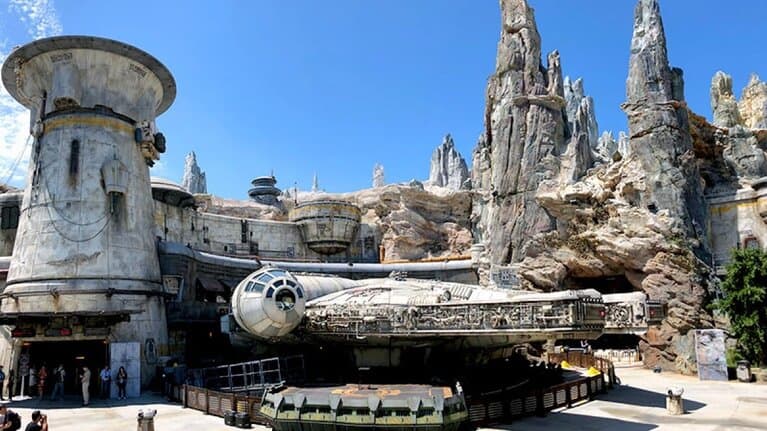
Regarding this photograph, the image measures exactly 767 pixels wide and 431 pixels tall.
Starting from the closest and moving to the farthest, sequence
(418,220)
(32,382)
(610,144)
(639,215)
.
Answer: (32,382)
(639,215)
(418,220)
(610,144)

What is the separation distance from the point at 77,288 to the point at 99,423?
9.83 m

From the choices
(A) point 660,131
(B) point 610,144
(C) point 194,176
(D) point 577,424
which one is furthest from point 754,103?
(C) point 194,176

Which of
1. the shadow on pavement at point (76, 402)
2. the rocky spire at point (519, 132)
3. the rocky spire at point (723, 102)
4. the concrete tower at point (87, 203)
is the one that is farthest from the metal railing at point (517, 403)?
the rocky spire at point (723, 102)

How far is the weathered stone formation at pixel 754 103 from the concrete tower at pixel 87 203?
88903mm

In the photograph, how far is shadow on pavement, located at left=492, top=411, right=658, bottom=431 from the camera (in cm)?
1882

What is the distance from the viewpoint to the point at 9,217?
38.2m

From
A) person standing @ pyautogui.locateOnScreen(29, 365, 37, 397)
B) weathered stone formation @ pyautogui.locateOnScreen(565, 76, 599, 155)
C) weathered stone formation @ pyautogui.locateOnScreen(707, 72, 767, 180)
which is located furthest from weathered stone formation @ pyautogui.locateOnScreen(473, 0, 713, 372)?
weathered stone formation @ pyautogui.locateOnScreen(565, 76, 599, 155)

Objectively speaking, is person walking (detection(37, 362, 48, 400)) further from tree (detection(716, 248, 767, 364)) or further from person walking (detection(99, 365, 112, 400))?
tree (detection(716, 248, 767, 364))

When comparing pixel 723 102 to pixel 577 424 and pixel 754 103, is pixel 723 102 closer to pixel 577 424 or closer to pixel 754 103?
pixel 754 103

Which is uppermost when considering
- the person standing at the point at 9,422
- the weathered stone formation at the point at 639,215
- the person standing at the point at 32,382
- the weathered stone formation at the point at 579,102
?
the weathered stone formation at the point at 579,102

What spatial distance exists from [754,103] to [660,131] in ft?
203

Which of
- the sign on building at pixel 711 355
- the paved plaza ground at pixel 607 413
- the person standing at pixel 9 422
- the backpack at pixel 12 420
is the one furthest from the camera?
the sign on building at pixel 711 355

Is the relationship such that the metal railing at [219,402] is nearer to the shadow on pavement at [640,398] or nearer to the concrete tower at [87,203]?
the concrete tower at [87,203]

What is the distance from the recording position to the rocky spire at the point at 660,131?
38781 mm
